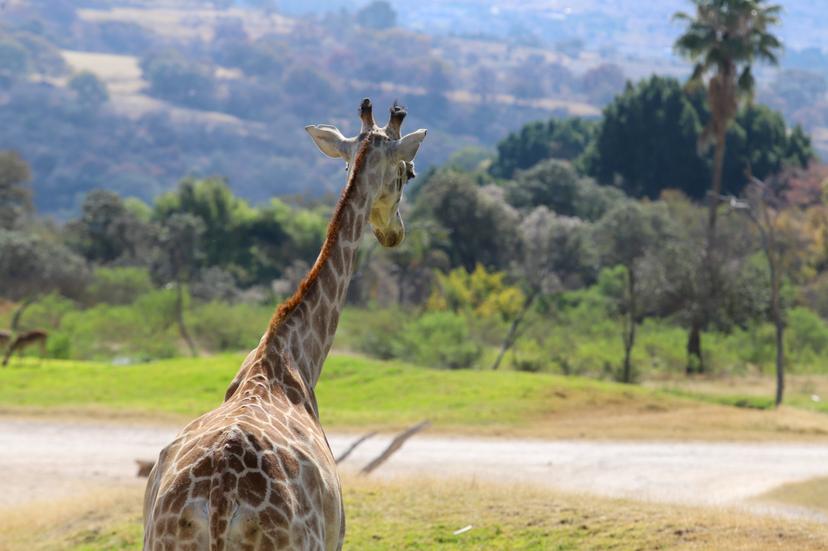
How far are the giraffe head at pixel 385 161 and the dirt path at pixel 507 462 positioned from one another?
10.6 metres

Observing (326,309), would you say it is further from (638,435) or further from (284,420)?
(638,435)

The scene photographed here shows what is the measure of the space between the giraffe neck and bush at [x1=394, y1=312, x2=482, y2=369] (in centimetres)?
3199

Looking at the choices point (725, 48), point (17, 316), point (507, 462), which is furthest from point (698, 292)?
point (17, 316)

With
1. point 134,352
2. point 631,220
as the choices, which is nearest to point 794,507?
point 134,352

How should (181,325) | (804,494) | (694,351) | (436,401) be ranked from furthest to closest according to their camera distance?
(181,325)
(694,351)
(436,401)
(804,494)

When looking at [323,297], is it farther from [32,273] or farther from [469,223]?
[469,223]

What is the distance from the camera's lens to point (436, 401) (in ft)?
102

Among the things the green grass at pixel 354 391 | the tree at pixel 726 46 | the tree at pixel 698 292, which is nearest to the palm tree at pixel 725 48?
the tree at pixel 726 46

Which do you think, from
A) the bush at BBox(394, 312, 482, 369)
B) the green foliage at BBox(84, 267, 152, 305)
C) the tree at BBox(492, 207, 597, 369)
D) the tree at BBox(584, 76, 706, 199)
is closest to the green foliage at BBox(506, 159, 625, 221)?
the tree at BBox(584, 76, 706, 199)

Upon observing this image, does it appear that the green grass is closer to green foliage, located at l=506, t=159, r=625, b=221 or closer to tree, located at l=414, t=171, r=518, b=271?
tree, located at l=414, t=171, r=518, b=271

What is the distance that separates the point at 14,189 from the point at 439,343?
1828 inches

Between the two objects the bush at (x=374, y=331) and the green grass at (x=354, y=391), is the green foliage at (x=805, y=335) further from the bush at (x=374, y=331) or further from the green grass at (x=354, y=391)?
the green grass at (x=354, y=391)

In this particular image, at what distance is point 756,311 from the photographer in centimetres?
4525

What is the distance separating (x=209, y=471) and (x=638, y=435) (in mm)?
21435
